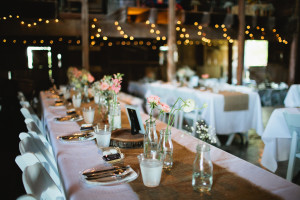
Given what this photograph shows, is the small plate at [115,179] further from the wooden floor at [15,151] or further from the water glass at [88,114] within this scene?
the wooden floor at [15,151]

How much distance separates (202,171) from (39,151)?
120 cm

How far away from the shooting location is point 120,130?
6.75 ft

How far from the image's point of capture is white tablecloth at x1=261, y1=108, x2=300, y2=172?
2916 mm

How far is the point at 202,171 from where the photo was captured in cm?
117

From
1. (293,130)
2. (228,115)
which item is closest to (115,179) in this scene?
(293,130)

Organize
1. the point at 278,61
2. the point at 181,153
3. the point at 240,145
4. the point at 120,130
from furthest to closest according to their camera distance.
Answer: the point at 278,61 → the point at 240,145 → the point at 120,130 → the point at 181,153

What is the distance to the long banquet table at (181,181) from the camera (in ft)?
3.77

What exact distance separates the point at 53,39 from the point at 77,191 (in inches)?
345

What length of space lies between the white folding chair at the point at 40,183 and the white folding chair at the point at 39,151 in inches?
12.9

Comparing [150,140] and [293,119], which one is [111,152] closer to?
[150,140]

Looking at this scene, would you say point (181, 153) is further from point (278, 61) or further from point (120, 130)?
point (278, 61)

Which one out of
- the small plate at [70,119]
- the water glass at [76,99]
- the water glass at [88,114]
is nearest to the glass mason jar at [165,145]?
the water glass at [88,114]

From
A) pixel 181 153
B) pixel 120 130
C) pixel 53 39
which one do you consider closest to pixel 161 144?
pixel 181 153

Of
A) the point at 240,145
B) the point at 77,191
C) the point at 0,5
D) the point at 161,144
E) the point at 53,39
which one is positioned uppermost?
the point at 0,5
